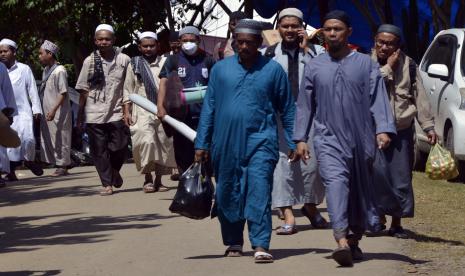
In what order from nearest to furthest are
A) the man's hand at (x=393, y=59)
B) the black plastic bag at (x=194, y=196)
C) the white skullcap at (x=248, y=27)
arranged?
the white skullcap at (x=248, y=27) → the black plastic bag at (x=194, y=196) → the man's hand at (x=393, y=59)

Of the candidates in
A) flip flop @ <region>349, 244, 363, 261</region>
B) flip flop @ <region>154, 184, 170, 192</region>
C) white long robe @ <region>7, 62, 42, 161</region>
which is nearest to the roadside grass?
flip flop @ <region>349, 244, 363, 261</region>

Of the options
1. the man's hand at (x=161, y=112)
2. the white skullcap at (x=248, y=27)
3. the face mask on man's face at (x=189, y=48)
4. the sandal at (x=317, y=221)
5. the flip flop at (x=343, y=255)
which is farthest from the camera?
the face mask on man's face at (x=189, y=48)

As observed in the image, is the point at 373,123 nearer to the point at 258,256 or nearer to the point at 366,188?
the point at 366,188

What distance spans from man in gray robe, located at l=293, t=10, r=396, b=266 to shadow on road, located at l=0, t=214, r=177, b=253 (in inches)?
95.7

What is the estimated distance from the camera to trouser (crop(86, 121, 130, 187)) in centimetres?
1600

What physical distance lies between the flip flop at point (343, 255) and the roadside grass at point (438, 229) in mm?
409

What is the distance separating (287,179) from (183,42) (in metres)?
2.70

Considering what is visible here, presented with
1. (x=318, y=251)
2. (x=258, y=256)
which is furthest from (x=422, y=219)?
(x=258, y=256)

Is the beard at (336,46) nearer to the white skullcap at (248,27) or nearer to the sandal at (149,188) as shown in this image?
the white skullcap at (248,27)

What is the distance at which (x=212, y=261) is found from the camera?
32.8 ft

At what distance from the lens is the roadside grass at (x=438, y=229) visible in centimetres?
982

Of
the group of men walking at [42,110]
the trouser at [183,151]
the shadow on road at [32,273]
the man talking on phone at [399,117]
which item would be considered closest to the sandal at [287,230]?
the man talking on phone at [399,117]

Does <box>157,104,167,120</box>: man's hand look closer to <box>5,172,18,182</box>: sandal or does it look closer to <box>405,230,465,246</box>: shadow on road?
<box>405,230,465,246</box>: shadow on road

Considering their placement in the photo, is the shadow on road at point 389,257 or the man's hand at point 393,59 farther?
the man's hand at point 393,59
